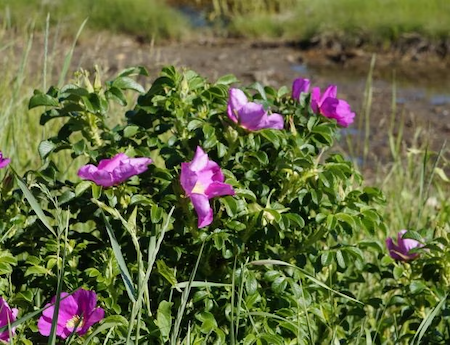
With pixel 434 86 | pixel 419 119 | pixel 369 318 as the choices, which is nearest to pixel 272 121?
pixel 369 318

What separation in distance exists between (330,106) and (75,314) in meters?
0.72

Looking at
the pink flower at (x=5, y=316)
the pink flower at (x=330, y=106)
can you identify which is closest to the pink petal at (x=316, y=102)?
the pink flower at (x=330, y=106)

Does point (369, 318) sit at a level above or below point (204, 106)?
below

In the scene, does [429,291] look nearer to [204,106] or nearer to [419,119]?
[204,106]

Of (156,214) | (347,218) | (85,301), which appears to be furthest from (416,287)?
(85,301)

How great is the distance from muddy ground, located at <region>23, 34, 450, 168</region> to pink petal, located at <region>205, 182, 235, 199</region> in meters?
4.46

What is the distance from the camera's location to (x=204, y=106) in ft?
6.30

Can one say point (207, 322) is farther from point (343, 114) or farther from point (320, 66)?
point (320, 66)

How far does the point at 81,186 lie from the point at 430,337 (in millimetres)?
888

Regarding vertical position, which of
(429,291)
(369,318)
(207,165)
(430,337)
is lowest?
(369,318)

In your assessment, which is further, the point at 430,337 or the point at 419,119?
the point at 419,119

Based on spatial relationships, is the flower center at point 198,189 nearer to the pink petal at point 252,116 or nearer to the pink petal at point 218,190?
the pink petal at point 218,190

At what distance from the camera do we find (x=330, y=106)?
6.55ft

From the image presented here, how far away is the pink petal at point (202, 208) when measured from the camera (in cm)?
167
